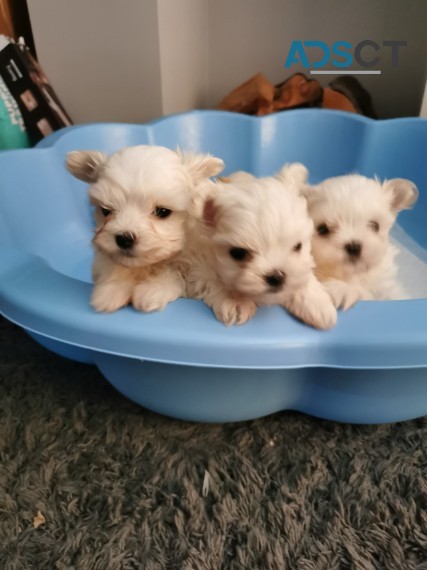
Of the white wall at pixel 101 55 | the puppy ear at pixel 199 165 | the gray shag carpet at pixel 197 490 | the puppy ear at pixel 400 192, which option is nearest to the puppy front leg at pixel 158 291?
the puppy ear at pixel 199 165

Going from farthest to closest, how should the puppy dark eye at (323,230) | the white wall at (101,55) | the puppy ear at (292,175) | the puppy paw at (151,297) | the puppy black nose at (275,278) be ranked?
the white wall at (101,55)
the puppy dark eye at (323,230)
the puppy ear at (292,175)
the puppy paw at (151,297)
the puppy black nose at (275,278)

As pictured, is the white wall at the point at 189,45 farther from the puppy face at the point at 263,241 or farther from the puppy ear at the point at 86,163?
the puppy face at the point at 263,241

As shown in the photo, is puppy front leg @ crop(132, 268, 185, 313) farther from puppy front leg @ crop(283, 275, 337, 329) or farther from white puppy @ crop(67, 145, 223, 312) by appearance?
puppy front leg @ crop(283, 275, 337, 329)

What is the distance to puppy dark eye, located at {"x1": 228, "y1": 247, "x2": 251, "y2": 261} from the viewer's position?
997mm

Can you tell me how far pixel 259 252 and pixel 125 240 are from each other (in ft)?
0.96

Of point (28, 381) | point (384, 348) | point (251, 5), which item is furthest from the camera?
point (251, 5)

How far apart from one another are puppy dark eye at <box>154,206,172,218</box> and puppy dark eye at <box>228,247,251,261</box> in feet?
0.70

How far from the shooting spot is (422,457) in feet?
4.32

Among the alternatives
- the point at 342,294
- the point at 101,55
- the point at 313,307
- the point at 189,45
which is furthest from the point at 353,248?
the point at 189,45

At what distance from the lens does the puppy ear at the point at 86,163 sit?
4.17ft

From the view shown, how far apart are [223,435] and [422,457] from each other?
1.74 feet

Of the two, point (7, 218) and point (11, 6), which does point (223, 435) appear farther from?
point (11, 6)

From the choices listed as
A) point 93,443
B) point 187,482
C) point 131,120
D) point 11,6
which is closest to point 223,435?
point 187,482

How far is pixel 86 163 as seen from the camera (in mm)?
1290
